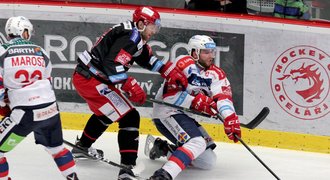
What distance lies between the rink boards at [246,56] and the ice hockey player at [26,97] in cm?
172

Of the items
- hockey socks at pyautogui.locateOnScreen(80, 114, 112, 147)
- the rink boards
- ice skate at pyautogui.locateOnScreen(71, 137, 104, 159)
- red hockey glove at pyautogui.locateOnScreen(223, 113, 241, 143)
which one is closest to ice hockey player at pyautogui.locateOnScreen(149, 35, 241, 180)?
red hockey glove at pyautogui.locateOnScreen(223, 113, 241, 143)

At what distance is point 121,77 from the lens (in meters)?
5.07

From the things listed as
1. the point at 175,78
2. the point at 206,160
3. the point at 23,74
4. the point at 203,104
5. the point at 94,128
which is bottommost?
the point at 206,160

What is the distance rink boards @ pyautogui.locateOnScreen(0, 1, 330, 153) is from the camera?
20.1 ft

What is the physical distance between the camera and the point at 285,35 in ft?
20.3

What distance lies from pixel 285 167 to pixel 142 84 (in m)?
1.34

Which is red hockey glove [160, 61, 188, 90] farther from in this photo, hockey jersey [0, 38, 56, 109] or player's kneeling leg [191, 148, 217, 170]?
hockey jersey [0, 38, 56, 109]

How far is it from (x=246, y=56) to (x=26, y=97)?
2.14 meters

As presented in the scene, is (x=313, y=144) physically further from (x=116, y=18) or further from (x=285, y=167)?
(x=116, y=18)

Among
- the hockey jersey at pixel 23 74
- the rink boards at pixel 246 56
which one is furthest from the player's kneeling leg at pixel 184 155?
the rink boards at pixel 246 56

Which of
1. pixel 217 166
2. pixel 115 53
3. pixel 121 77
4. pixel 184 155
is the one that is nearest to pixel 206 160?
pixel 217 166

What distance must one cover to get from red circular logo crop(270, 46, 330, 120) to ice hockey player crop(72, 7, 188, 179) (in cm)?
107

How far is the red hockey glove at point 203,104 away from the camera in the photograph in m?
5.38

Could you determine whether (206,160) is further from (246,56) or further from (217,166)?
(246,56)
